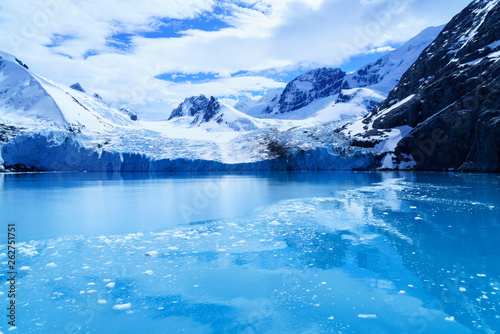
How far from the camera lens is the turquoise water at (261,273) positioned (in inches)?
182

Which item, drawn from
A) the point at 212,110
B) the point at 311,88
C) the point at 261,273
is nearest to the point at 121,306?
the point at 261,273

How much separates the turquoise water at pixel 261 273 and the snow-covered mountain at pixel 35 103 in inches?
2671

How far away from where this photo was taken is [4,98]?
83.6 m

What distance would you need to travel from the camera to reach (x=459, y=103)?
42438 millimetres

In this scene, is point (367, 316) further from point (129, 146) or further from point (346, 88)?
point (346, 88)

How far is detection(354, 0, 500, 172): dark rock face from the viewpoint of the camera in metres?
36.8

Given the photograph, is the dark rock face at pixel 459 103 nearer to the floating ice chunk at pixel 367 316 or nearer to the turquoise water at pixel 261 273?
the turquoise water at pixel 261 273

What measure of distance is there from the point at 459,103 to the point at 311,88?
154 meters

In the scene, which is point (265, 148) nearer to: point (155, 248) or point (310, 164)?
point (310, 164)

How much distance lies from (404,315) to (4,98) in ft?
343

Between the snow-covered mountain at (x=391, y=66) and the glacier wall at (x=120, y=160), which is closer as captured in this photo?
the glacier wall at (x=120, y=160)

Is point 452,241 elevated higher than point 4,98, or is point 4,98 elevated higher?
point 4,98

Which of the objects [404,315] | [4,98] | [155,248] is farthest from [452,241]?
[4,98]

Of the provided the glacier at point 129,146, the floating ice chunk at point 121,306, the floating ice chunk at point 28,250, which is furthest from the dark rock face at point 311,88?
the floating ice chunk at point 121,306
